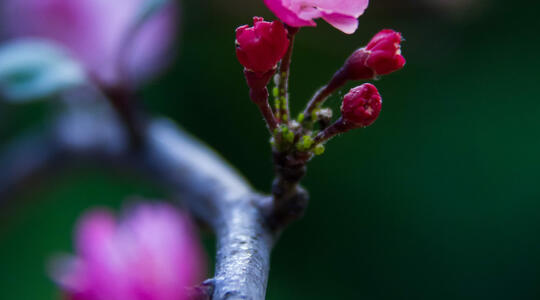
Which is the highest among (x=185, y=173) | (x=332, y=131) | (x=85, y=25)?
(x=85, y=25)

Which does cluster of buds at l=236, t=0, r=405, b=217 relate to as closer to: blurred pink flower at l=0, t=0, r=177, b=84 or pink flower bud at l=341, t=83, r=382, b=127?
pink flower bud at l=341, t=83, r=382, b=127

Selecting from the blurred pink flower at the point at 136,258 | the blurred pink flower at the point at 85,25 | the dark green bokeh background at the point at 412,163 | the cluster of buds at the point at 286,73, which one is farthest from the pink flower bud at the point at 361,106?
the dark green bokeh background at the point at 412,163

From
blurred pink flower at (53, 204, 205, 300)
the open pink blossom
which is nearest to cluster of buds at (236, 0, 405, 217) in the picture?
the open pink blossom

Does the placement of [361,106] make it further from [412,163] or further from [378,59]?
[412,163]

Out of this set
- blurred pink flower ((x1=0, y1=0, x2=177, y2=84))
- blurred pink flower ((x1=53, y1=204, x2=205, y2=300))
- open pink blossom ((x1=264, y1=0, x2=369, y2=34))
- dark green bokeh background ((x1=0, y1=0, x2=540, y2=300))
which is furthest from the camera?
dark green bokeh background ((x1=0, y1=0, x2=540, y2=300))

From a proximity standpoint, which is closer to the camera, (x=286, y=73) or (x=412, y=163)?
(x=286, y=73)

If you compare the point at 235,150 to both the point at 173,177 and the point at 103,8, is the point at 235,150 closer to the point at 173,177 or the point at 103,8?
the point at 103,8

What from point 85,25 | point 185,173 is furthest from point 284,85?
point 85,25
